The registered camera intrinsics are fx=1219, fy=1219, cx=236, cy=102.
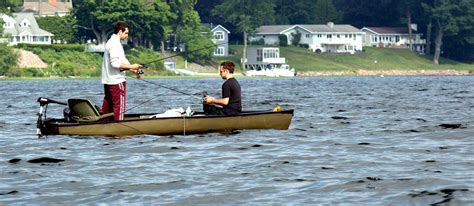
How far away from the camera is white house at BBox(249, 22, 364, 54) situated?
175500 mm

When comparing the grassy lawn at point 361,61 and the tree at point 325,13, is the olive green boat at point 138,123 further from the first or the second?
the tree at point 325,13

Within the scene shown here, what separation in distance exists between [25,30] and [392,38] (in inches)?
2545

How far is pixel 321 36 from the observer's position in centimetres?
17688

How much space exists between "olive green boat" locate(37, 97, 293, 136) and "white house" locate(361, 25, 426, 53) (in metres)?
162

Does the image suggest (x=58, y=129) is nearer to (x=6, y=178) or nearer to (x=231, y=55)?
(x=6, y=178)

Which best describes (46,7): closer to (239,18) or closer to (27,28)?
Result: (27,28)

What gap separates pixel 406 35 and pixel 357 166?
562ft

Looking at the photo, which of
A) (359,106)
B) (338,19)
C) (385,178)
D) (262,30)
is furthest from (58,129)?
(338,19)

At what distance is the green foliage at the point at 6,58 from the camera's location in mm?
110875

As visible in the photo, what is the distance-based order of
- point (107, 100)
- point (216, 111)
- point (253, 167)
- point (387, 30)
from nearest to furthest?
point (253, 167), point (107, 100), point (216, 111), point (387, 30)

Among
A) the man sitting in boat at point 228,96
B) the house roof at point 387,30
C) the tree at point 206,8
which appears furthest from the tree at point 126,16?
the man sitting in boat at point 228,96

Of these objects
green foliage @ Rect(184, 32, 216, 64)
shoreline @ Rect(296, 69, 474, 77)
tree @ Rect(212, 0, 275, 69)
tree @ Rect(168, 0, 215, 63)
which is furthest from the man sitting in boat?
tree @ Rect(212, 0, 275, 69)

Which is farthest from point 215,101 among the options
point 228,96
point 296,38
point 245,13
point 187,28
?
point 296,38

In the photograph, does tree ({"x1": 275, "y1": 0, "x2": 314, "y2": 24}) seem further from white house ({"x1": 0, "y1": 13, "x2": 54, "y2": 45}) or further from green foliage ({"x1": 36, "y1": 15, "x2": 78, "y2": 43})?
white house ({"x1": 0, "y1": 13, "x2": 54, "y2": 45})
